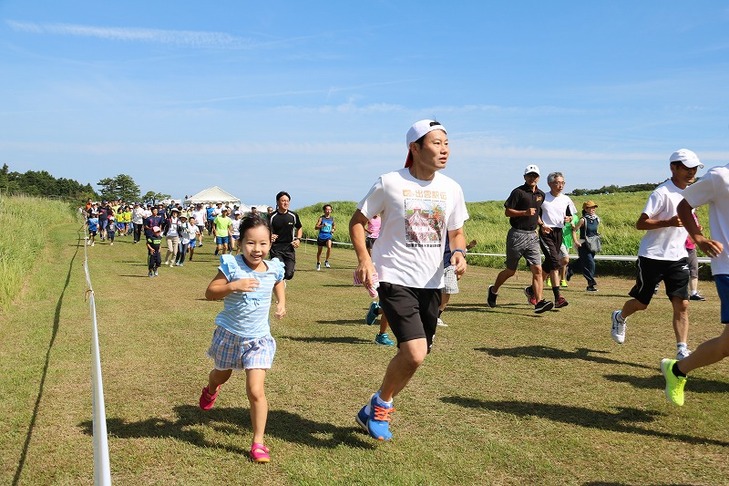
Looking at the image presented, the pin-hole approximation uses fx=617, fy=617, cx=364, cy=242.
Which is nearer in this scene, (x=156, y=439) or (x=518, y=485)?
(x=518, y=485)

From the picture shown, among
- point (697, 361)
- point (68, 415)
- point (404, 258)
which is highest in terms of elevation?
point (404, 258)

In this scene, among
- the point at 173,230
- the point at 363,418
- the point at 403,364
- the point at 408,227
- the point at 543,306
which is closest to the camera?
the point at 403,364

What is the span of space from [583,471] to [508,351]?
3.50 metres

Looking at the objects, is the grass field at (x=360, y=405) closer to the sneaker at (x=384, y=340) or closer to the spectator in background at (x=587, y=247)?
the sneaker at (x=384, y=340)

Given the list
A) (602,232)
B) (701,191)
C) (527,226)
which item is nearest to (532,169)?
(527,226)

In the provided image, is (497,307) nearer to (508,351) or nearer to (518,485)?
(508,351)

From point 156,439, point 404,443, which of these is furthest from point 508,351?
point 156,439

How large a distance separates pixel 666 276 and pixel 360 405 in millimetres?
3455

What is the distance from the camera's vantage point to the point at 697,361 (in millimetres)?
4543

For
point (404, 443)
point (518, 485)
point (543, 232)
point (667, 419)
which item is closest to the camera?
point (518, 485)

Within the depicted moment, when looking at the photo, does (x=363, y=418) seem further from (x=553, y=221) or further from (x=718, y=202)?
(x=553, y=221)

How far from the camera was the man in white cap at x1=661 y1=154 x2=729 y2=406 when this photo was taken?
436 centimetres

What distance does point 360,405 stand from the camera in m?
5.22

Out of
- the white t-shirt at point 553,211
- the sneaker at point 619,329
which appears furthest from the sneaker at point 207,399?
the white t-shirt at point 553,211
